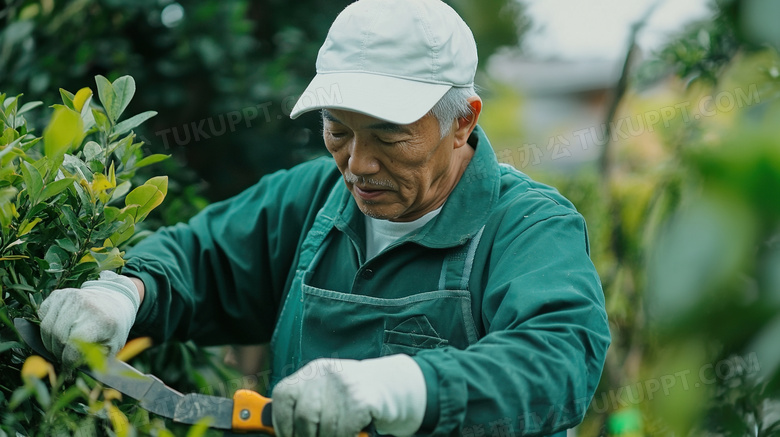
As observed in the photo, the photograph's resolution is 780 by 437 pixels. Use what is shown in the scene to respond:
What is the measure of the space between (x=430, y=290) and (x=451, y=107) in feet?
A: 1.35

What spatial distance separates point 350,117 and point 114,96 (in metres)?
0.48

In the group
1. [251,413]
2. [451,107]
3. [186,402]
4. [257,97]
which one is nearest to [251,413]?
[251,413]

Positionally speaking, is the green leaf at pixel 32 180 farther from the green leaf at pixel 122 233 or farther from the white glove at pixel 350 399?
the white glove at pixel 350 399

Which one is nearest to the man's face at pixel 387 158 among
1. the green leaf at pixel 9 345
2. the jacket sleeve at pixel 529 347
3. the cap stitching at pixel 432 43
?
the cap stitching at pixel 432 43

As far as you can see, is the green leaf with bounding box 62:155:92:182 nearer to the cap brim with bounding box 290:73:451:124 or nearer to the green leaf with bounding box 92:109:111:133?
the green leaf with bounding box 92:109:111:133

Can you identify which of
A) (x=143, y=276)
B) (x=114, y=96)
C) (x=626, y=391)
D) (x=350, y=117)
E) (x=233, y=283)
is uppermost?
(x=114, y=96)

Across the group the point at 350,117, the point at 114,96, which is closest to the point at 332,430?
the point at 350,117

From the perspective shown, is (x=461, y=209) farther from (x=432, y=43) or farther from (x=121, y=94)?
(x=121, y=94)

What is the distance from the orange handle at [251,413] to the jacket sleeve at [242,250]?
0.71 metres

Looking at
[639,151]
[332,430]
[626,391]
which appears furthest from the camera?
[639,151]

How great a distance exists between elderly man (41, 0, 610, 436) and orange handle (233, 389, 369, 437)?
0.16ft

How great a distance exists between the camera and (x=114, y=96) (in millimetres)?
1574

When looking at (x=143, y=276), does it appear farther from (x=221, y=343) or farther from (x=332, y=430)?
(x=332, y=430)

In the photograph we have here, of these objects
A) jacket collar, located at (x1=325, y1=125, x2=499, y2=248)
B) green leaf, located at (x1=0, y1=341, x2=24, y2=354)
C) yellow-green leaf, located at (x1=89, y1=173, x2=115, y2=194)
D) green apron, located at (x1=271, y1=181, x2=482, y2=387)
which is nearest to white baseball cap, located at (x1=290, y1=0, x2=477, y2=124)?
jacket collar, located at (x1=325, y1=125, x2=499, y2=248)
